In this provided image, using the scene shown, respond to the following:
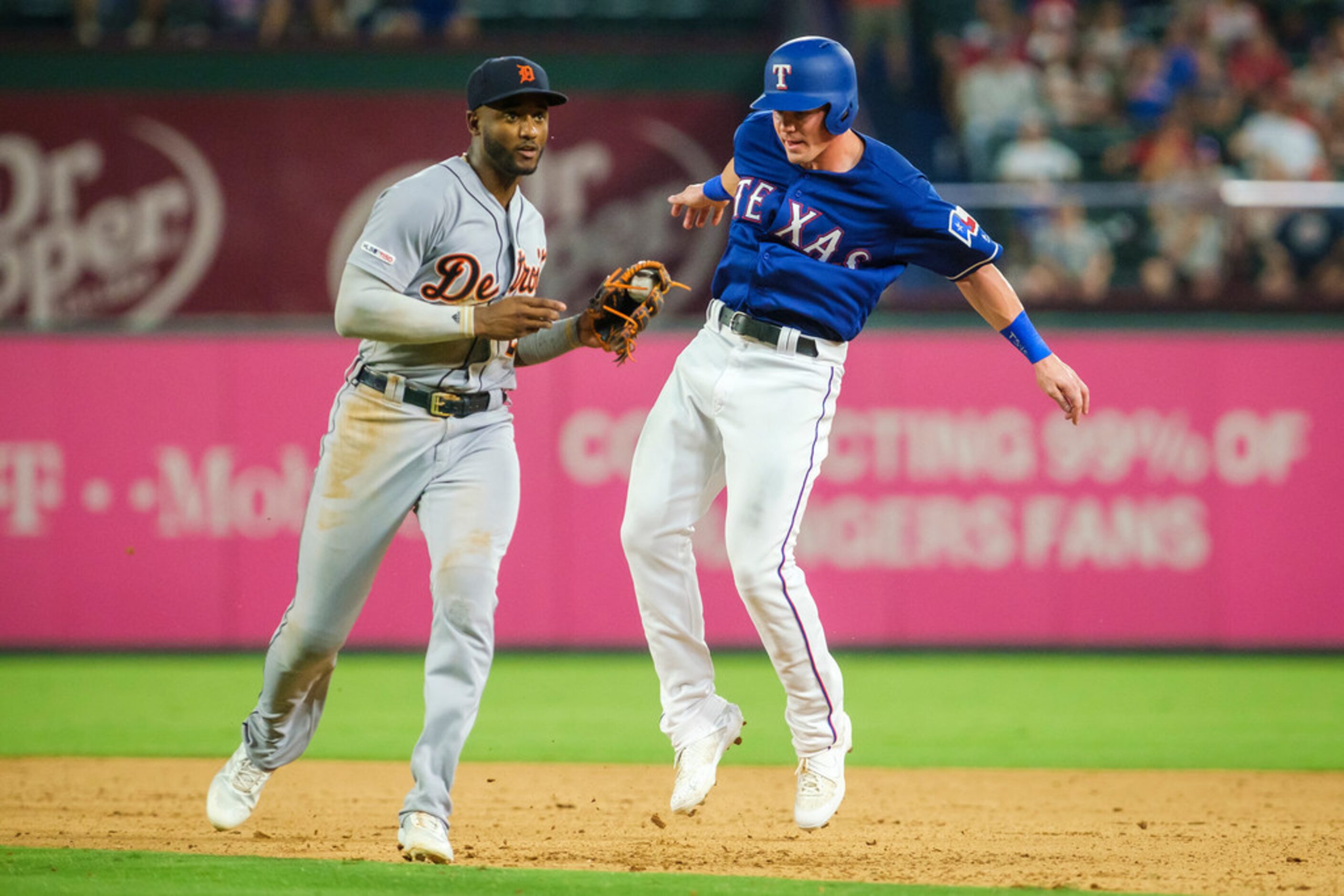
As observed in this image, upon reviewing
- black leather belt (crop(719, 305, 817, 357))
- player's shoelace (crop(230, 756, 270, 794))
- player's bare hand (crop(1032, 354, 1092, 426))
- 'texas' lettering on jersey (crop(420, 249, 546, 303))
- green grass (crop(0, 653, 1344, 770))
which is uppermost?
'texas' lettering on jersey (crop(420, 249, 546, 303))

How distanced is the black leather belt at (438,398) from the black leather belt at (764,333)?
0.86 meters

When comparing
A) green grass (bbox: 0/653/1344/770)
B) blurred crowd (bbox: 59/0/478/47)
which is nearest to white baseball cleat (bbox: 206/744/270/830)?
green grass (bbox: 0/653/1344/770)

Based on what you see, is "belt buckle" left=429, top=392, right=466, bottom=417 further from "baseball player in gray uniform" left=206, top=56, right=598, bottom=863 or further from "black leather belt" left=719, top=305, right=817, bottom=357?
"black leather belt" left=719, top=305, right=817, bottom=357

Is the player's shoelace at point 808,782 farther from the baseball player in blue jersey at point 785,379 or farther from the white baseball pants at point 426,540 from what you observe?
the white baseball pants at point 426,540

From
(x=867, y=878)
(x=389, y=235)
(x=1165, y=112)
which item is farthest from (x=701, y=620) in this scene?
(x=1165, y=112)

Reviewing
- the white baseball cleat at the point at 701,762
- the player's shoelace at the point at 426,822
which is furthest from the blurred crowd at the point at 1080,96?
the player's shoelace at the point at 426,822

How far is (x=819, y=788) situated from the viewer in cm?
530

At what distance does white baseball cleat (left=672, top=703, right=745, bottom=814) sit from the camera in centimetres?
532

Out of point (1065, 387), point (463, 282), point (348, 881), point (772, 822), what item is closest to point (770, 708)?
point (772, 822)

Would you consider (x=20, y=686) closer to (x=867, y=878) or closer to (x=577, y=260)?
A: (x=577, y=260)

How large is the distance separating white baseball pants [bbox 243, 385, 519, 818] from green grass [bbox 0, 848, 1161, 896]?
0.93 ft

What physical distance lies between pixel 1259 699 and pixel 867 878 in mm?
4895

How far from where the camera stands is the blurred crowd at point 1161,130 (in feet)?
34.2

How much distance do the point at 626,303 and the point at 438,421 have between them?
2.38 ft
